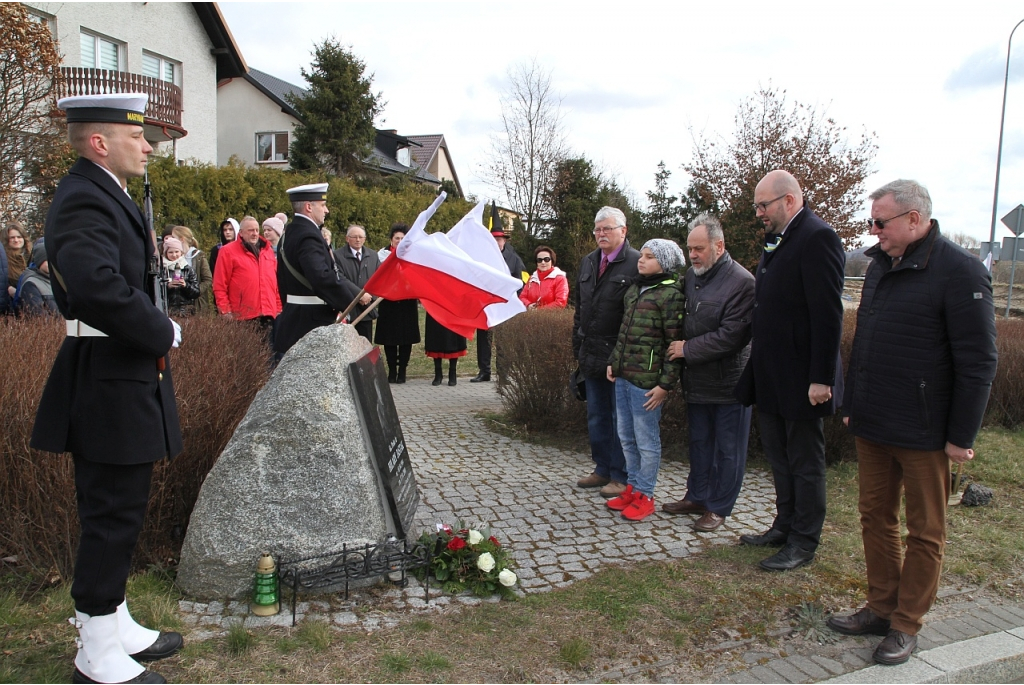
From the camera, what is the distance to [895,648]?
3.27 metres

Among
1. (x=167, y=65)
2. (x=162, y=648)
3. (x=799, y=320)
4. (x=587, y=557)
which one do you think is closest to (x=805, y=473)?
(x=799, y=320)

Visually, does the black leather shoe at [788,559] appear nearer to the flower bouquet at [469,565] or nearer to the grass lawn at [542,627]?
the grass lawn at [542,627]

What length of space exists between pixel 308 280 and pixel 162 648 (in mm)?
2740

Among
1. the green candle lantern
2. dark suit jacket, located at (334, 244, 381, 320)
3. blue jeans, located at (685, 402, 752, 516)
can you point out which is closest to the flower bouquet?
the green candle lantern

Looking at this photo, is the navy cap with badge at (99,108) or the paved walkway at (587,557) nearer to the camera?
the navy cap with badge at (99,108)

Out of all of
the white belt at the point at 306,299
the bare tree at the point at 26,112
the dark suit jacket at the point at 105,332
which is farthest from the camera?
the bare tree at the point at 26,112

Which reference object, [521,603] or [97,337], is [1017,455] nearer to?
[521,603]

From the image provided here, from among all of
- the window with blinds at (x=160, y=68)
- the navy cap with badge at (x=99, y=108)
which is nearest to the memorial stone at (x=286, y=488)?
the navy cap with badge at (x=99, y=108)

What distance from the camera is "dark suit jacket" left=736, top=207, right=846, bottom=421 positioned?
399 centimetres

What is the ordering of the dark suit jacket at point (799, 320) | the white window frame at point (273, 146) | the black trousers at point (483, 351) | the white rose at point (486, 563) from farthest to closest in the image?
1. the white window frame at point (273, 146)
2. the black trousers at point (483, 351)
3. the dark suit jacket at point (799, 320)
4. the white rose at point (486, 563)

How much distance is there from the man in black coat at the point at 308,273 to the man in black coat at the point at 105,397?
2.20m

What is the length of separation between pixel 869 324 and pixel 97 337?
3.26m

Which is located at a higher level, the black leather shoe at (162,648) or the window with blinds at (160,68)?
the window with blinds at (160,68)

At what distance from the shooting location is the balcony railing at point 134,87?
18578mm
